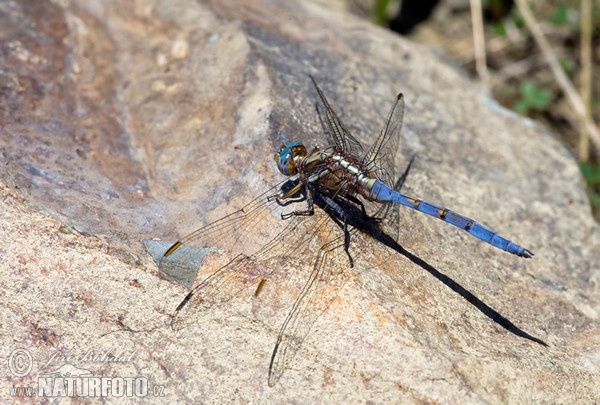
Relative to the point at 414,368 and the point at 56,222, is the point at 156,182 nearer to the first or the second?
the point at 56,222

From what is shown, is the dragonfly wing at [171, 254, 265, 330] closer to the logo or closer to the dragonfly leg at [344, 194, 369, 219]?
the logo

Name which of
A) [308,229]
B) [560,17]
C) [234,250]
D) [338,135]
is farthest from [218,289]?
[560,17]

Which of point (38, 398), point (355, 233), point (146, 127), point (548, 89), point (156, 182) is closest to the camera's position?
point (38, 398)

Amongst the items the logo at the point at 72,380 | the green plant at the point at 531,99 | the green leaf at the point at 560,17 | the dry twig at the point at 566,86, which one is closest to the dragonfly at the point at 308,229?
the logo at the point at 72,380

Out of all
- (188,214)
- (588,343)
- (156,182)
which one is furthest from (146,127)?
(588,343)

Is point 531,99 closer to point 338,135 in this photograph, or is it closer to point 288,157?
point 338,135

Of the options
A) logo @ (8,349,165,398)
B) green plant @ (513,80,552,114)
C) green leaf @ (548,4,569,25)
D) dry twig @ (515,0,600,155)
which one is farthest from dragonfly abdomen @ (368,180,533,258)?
green leaf @ (548,4,569,25)
